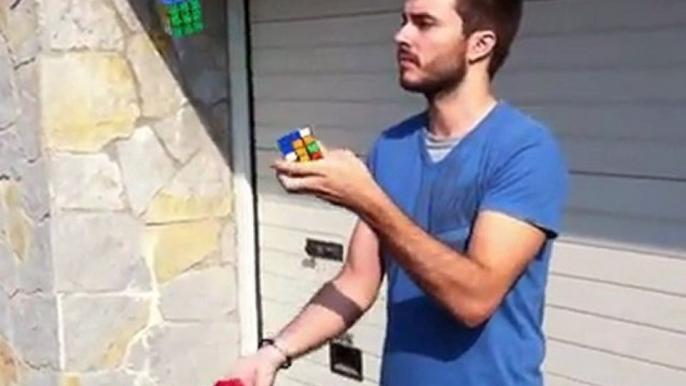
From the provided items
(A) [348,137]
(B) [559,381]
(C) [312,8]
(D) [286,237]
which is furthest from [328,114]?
(B) [559,381]

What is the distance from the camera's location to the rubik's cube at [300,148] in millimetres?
2395

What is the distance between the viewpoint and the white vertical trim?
6.01 meters

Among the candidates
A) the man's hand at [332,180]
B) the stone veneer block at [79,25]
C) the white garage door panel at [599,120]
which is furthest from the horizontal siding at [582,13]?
the man's hand at [332,180]

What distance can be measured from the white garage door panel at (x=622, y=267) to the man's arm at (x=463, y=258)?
5.19ft

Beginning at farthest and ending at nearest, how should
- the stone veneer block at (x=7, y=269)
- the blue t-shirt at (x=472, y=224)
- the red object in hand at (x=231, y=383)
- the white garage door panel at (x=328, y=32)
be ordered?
the stone veneer block at (x=7, y=269)
the white garage door panel at (x=328, y=32)
the red object in hand at (x=231, y=383)
the blue t-shirt at (x=472, y=224)

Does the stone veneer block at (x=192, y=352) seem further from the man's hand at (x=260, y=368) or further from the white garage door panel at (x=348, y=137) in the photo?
the man's hand at (x=260, y=368)

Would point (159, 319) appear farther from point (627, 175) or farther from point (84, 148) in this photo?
point (627, 175)

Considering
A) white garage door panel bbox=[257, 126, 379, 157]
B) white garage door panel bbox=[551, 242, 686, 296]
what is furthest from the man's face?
white garage door panel bbox=[257, 126, 379, 157]

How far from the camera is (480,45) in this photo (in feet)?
8.32

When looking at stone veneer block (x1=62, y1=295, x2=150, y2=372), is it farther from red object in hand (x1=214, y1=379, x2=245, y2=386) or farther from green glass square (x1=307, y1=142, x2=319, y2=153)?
green glass square (x1=307, y1=142, x2=319, y2=153)

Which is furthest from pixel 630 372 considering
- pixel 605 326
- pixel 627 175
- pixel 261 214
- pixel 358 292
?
pixel 261 214

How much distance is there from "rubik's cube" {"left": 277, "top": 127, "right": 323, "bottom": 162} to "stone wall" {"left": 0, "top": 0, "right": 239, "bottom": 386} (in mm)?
3324

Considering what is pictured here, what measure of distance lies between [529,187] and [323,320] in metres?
0.57

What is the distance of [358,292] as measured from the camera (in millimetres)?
2787
